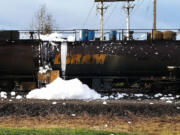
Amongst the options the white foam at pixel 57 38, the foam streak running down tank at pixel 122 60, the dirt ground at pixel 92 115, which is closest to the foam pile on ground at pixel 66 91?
the dirt ground at pixel 92 115

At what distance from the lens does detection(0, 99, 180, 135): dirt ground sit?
885 centimetres

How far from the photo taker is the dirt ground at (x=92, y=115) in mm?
8852

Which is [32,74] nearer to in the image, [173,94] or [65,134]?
[173,94]

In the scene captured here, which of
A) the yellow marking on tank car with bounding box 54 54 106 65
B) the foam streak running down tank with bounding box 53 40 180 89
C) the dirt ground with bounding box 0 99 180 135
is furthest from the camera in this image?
the yellow marking on tank car with bounding box 54 54 106 65

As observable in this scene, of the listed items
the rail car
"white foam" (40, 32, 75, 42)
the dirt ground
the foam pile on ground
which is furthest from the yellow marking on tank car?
the dirt ground

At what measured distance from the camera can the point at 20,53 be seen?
53.2ft

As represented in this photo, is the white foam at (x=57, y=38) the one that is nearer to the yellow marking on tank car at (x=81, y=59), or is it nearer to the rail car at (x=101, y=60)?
the rail car at (x=101, y=60)

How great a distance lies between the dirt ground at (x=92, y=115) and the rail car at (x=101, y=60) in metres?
5.43

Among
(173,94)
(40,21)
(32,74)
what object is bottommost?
(173,94)

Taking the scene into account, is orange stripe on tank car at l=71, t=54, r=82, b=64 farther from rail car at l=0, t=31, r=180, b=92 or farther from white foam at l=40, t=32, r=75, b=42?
white foam at l=40, t=32, r=75, b=42

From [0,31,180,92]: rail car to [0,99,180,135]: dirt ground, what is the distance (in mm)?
5433

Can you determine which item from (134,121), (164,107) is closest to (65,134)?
(134,121)

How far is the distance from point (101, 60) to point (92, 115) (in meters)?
6.40

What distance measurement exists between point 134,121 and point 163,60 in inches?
292
